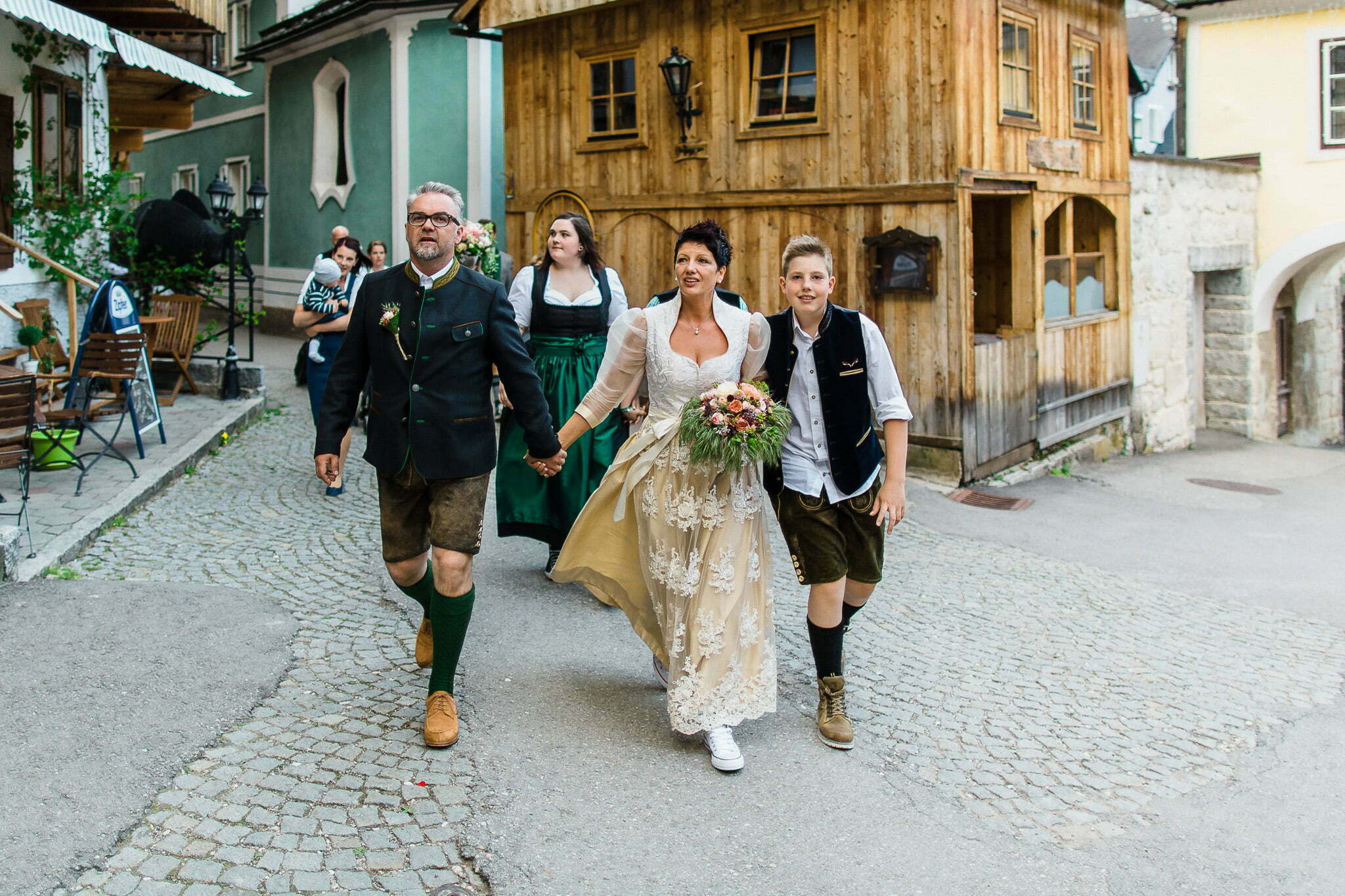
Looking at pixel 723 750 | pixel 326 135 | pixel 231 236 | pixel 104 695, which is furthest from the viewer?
pixel 326 135

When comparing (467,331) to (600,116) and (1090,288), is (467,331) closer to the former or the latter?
(600,116)

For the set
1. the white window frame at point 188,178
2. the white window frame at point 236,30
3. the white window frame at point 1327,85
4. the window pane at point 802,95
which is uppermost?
the white window frame at point 236,30

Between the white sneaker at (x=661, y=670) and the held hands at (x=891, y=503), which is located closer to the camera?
the held hands at (x=891, y=503)

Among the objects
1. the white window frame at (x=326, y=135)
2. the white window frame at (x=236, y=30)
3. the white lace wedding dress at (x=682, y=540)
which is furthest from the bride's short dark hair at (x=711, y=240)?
the white window frame at (x=236, y=30)

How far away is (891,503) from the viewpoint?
15.6ft

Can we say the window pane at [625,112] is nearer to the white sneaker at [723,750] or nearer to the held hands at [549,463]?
the held hands at [549,463]

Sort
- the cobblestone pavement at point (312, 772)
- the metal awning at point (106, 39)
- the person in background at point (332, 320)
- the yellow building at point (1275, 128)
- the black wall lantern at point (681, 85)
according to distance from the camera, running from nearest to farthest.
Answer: the cobblestone pavement at point (312, 772) < the metal awning at point (106, 39) < the person in background at point (332, 320) < the black wall lantern at point (681, 85) < the yellow building at point (1275, 128)

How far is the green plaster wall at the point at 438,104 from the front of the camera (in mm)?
19250

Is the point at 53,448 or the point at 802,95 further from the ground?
the point at 802,95

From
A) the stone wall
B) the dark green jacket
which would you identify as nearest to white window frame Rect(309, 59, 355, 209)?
the stone wall

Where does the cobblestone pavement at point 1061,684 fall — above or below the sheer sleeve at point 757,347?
below

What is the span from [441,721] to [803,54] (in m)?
8.78

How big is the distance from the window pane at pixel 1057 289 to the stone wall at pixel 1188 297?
5.94 ft

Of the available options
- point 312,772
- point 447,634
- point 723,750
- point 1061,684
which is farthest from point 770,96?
point 312,772
